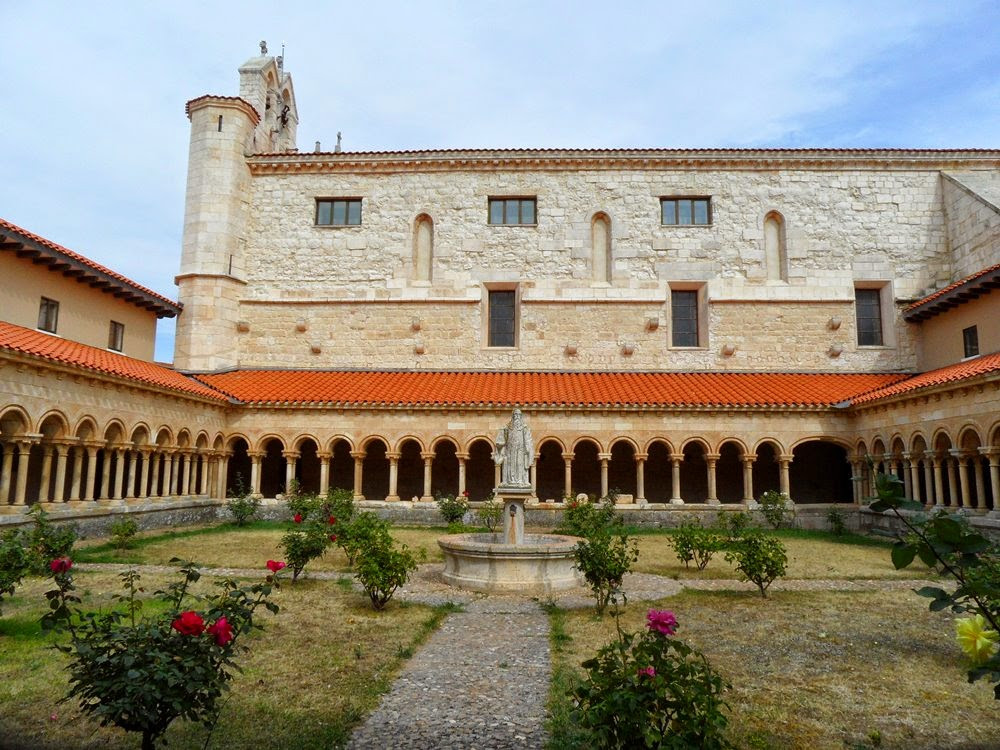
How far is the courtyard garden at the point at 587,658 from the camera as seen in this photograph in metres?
4.94

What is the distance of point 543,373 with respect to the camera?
2325 centimetres

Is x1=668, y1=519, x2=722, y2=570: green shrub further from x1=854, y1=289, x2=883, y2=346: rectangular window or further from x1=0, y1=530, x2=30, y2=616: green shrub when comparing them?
x1=854, y1=289, x2=883, y2=346: rectangular window

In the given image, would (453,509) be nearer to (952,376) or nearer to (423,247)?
(423,247)

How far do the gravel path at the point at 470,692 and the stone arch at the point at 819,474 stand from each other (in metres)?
16.8

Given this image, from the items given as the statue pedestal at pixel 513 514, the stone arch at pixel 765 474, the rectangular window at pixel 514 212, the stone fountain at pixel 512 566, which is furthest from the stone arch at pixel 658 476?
the stone fountain at pixel 512 566

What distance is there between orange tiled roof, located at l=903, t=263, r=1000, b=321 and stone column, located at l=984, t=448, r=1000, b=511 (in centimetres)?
546

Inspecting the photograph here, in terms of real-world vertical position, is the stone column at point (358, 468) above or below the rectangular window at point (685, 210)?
below

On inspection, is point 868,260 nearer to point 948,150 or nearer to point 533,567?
point 948,150

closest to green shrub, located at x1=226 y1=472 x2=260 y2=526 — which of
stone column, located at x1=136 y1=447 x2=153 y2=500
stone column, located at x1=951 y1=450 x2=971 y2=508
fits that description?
stone column, located at x1=136 y1=447 x2=153 y2=500

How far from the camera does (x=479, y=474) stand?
22.3 m

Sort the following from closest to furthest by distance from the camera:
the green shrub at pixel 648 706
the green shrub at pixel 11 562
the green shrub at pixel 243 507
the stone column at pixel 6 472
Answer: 1. the green shrub at pixel 648 706
2. the green shrub at pixel 11 562
3. the stone column at pixel 6 472
4. the green shrub at pixel 243 507

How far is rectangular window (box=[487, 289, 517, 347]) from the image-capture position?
965 inches

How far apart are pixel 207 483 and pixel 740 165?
830 inches

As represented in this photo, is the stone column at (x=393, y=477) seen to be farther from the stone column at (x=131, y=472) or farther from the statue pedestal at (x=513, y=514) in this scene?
the statue pedestal at (x=513, y=514)
